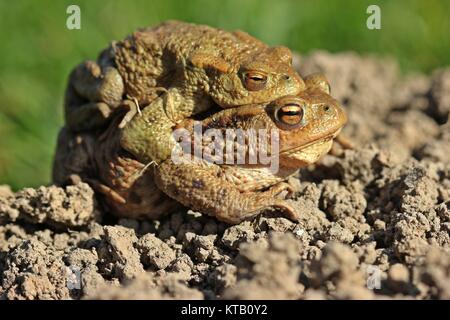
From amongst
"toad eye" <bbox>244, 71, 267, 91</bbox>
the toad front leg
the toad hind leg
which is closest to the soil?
the toad hind leg

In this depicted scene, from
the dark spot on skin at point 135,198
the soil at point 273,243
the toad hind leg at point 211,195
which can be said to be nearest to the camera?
the soil at point 273,243

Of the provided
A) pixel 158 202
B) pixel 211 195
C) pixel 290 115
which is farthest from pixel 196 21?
pixel 211 195

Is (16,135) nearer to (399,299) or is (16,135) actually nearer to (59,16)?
(59,16)

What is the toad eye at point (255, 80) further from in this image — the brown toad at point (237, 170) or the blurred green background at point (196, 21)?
the blurred green background at point (196, 21)

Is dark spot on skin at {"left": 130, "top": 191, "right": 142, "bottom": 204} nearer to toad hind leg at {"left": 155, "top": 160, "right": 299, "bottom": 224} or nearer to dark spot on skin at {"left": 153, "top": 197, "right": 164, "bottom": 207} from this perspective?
dark spot on skin at {"left": 153, "top": 197, "right": 164, "bottom": 207}

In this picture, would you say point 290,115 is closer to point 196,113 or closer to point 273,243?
point 196,113

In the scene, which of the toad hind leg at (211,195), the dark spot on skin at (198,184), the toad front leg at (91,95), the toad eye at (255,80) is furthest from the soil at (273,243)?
the toad eye at (255,80)
